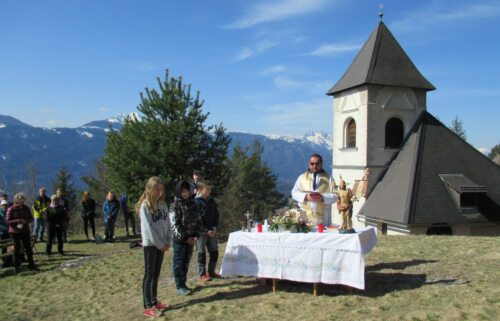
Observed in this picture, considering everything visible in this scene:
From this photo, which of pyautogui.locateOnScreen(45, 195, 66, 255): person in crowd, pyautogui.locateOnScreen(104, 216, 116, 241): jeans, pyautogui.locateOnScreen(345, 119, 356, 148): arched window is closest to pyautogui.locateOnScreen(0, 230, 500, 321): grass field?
pyautogui.locateOnScreen(45, 195, 66, 255): person in crowd

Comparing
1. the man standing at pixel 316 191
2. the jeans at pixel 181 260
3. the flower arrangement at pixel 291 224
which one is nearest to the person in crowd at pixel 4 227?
the jeans at pixel 181 260

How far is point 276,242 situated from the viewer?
21.9 ft

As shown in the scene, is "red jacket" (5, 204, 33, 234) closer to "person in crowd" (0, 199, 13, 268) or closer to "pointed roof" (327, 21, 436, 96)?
"person in crowd" (0, 199, 13, 268)

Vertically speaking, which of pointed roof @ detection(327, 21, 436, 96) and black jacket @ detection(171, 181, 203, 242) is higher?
pointed roof @ detection(327, 21, 436, 96)

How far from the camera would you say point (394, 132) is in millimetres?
19953

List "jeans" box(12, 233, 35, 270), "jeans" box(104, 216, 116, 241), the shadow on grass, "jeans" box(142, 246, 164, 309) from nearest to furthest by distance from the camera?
"jeans" box(142, 246, 164, 309)
the shadow on grass
"jeans" box(12, 233, 35, 270)
"jeans" box(104, 216, 116, 241)

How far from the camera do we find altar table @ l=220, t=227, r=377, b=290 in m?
6.18

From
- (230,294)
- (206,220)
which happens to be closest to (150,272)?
(230,294)

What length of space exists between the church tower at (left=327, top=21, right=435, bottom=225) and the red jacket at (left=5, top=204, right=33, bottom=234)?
1427cm

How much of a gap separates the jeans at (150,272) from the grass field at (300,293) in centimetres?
31

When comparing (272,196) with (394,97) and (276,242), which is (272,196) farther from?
(276,242)

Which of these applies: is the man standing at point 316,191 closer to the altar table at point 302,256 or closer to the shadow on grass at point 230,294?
the altar table at point 302,256

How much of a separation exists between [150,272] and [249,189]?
46.1 meters

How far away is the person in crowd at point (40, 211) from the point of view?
14.4m
